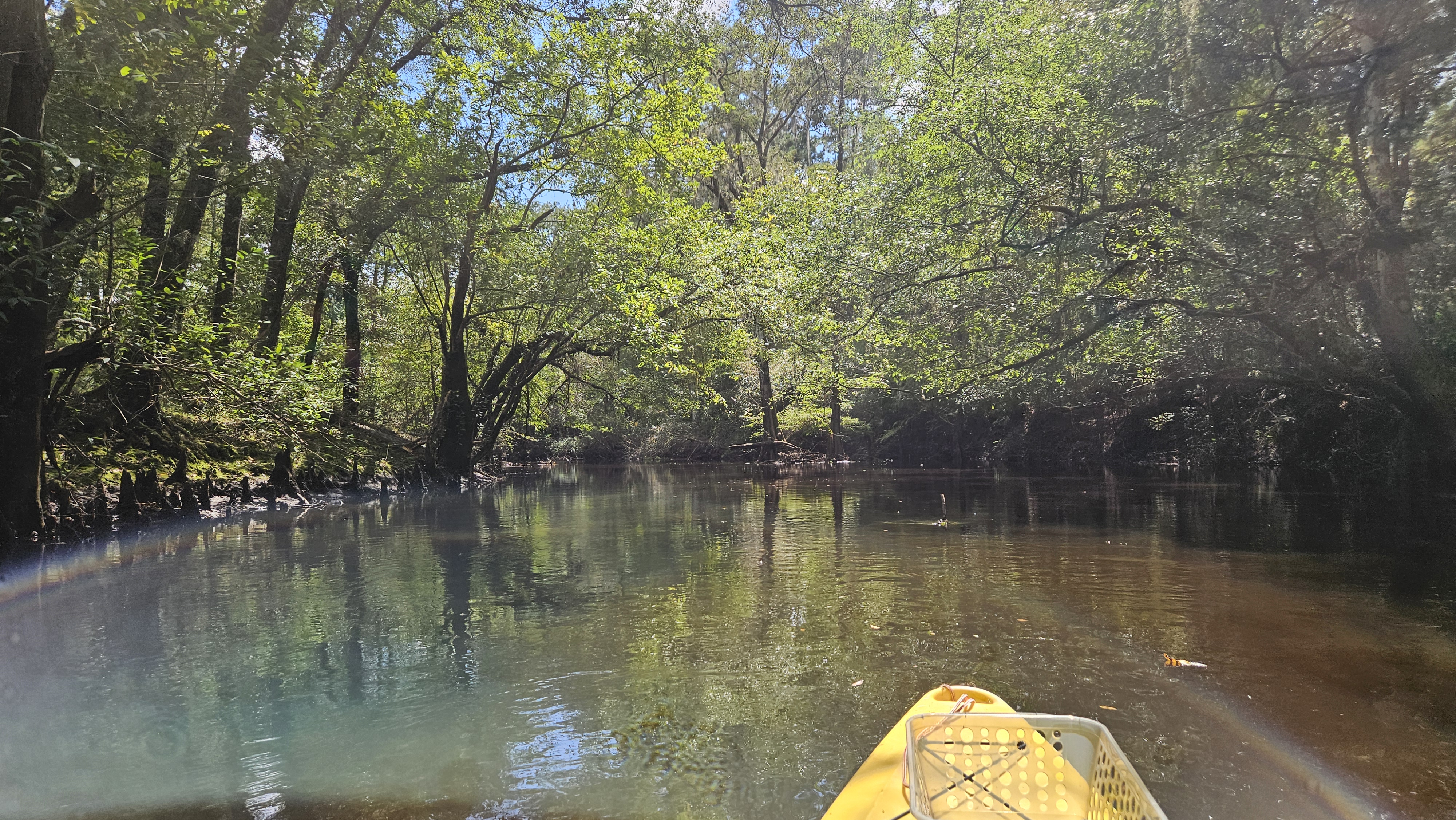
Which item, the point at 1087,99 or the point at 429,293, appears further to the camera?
the point at 429,293

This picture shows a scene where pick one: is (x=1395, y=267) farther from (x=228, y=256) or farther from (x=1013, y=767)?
(x=228, y=256)

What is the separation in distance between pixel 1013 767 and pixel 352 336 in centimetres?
2030

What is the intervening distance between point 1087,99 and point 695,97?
32.5ft

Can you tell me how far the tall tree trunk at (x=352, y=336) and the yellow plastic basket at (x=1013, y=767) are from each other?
707 inches

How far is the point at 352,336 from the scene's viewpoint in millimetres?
19453

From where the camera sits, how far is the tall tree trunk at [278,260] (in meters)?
13.3

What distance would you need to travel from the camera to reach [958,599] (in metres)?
6.72

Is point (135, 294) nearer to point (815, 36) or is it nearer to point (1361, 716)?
point (1361, 716)

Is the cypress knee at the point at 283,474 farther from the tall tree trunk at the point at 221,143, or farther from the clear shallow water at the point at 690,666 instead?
the clear shallow water at the point at 690,666

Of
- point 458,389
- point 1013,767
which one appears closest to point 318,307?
point 458,389

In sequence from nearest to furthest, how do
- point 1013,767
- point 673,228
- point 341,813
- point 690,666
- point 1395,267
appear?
point 1013,767 < point 341,813 < point 690,666 < point 1395,267 < point 673,228

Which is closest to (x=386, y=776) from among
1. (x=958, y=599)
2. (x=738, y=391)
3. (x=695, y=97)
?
(x=958, y=599)

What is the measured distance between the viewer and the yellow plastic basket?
2467 mm

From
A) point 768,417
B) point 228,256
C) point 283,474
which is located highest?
point 228,256
